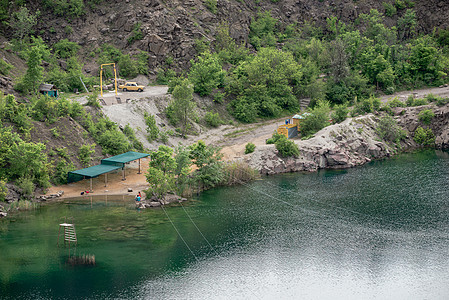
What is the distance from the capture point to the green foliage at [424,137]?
91875 millimetres

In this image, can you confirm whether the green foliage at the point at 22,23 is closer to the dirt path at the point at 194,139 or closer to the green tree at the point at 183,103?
the dirt path at the point at 194,139

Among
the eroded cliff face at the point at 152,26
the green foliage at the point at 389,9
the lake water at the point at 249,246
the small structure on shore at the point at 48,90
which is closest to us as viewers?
the lake water at the point at 249,246

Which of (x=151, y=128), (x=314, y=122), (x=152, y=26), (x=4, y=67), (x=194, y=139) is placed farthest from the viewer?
(x=152, y=26)

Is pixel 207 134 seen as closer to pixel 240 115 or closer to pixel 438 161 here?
pixel 240 115

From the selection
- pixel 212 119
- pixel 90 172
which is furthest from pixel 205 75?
pixel 90 172

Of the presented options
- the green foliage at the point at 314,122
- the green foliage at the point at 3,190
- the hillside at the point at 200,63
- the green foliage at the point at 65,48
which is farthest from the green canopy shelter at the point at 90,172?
the green foliage at the point at 65,48

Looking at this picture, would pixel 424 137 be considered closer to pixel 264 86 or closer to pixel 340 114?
pixel 340 114

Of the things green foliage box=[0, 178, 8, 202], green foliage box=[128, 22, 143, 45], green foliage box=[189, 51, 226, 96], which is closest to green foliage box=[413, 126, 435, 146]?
green foliage box=[189, 51, 226, 96]

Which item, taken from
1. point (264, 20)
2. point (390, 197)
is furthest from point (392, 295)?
point (264, 20)

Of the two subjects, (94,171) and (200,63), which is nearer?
(94,171)

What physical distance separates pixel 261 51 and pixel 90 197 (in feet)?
188

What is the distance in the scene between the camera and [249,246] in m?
50.4

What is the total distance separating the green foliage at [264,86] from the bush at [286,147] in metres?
22.7

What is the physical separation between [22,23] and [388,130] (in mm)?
73170
